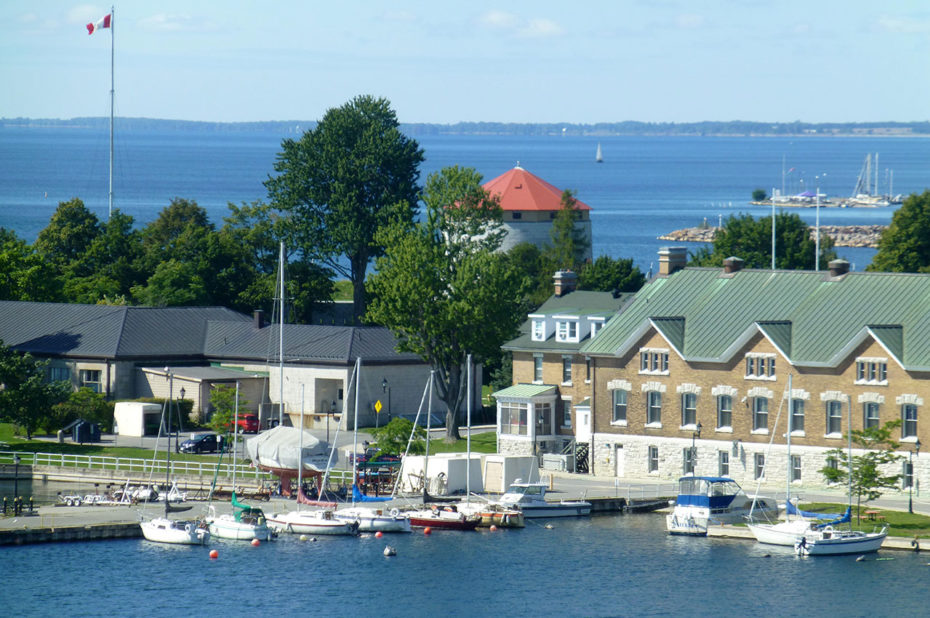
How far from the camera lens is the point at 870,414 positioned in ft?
250

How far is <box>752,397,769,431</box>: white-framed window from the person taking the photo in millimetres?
78812

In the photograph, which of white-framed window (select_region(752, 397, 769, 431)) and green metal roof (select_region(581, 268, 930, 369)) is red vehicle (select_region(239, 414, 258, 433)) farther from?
white-framed window (select_region(752, 397, 769, 431))

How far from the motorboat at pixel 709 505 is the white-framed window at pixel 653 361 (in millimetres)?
8996

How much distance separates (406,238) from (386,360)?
8565 millimetres

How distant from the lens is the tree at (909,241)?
11825 centimetres

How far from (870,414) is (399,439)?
2257 cm

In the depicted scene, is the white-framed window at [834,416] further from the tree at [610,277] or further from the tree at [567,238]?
the tree at [567,238]

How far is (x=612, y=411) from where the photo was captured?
8338cm

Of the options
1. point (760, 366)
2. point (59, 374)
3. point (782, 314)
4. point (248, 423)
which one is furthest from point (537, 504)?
point (59, 374)

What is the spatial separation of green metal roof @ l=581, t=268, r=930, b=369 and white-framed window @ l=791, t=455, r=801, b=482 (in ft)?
14.8

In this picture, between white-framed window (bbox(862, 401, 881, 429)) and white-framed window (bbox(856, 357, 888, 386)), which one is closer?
white-framed window (bbox(856, 357, 888, 386))

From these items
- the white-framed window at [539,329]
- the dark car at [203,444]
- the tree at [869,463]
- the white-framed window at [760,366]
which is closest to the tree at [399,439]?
the white-framed window at [539,329]

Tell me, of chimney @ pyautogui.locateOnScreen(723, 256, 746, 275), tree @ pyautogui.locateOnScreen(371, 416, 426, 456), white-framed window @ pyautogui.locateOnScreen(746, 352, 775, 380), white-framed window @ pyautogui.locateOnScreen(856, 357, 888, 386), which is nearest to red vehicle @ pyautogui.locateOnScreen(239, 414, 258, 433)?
tree @ pyautogui.locateOnScreen(371, 416, 426, 456)

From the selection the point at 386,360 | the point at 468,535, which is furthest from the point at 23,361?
the point at 468,535
